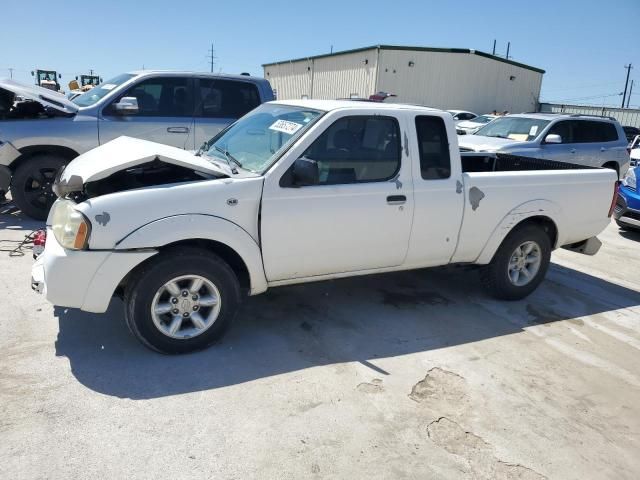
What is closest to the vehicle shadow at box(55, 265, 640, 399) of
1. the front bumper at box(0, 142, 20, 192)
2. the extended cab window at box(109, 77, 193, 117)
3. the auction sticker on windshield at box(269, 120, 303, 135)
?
the auction sticker on windshield at box(269, 120, 303, 135)

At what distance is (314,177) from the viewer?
147 inches

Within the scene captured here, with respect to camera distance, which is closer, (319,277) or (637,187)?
(319,277)

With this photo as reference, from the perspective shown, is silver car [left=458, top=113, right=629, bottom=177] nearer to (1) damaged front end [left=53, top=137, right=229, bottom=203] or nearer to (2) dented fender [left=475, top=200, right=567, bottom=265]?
(2) dented fender [left=475, top=200, right=567, bottom=265]

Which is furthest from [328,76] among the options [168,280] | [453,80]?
[168,280]

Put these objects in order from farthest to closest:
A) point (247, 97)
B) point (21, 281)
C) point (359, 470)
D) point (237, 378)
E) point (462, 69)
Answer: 1. point (462, 69)
2. point (247, 97)
3. point (21, 281)
4. point (237, 378)
5. point (359, 470)

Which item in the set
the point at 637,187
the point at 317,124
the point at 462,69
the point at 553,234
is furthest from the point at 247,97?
the point at 462,69

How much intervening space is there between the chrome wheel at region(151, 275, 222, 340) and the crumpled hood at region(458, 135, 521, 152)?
645 cm

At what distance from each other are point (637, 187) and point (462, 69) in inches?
963

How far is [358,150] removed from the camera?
13.7 ft

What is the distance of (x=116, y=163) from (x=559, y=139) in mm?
8675

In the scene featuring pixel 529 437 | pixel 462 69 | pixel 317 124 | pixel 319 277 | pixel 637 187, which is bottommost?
pixel 529 437

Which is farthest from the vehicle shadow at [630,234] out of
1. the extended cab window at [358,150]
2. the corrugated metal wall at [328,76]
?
the corrugated metal wall at [328,76]

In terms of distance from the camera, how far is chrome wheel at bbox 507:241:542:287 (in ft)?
17.1

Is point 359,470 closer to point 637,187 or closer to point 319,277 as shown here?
point 319,277
